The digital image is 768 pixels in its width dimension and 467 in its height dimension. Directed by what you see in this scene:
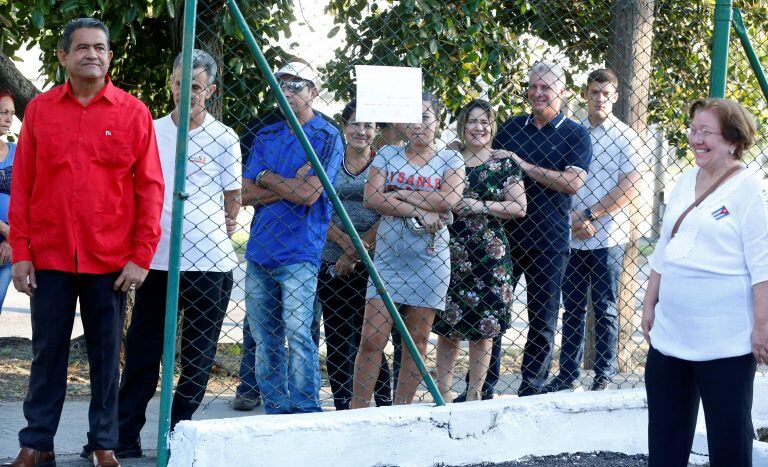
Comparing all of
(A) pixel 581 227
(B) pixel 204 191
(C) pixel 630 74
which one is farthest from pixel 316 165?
(C) pixel 630 74

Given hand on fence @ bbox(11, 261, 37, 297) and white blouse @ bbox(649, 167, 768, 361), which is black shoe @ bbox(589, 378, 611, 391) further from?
hand on fence @ bbox(11, 261, 37, 297)

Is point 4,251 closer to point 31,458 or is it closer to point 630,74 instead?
point 31,458

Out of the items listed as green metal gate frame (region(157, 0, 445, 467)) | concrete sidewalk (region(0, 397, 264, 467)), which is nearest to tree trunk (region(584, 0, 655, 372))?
concrete sidewalk (region(0, 397, 264, 467))

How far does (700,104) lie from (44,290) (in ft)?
9.09

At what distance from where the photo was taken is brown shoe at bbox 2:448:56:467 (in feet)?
13.0

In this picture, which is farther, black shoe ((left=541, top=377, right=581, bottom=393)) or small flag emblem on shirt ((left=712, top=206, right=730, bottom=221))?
black shoe ((left=541, top=377, right=581, bottom=393))

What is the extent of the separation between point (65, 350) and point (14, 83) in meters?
3.42

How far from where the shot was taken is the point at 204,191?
4480mm

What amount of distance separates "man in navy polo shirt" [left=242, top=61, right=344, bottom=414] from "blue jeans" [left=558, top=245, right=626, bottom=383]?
60.1 inches

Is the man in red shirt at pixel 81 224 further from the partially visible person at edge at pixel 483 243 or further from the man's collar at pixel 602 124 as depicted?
the man's collar at pixel 602 124

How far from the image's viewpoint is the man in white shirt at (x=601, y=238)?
5.48 meters

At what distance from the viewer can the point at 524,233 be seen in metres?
5.34

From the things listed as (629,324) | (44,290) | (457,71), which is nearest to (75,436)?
(44,290)

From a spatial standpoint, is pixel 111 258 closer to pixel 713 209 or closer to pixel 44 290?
pixel 44 290
